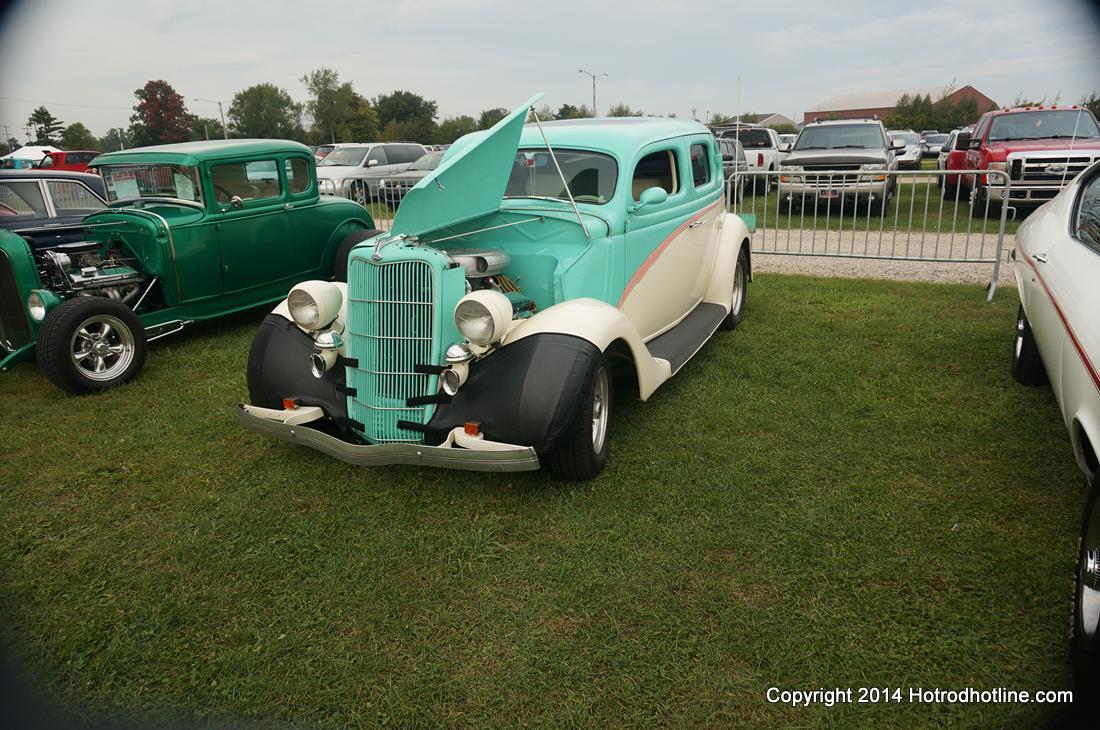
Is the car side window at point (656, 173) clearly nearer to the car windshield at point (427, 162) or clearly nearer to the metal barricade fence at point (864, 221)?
the metal barricade fence at point (864, 221)

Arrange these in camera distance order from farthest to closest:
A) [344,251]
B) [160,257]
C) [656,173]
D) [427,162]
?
1. [427,162]
2. [344,251]
3. [160,257]
4. [656,173]

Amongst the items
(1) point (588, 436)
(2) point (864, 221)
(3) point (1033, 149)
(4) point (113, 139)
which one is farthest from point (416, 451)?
(4) point (113, 139)

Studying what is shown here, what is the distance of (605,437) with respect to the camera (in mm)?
4094

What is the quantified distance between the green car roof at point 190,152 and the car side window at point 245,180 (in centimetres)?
12

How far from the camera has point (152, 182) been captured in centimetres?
684

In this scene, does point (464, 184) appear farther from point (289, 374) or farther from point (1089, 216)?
point (1089, 216)

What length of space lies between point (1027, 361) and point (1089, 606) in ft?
10.6

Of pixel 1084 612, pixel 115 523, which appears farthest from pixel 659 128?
pixel 115 523

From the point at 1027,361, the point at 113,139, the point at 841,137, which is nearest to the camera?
the point at 1027,361

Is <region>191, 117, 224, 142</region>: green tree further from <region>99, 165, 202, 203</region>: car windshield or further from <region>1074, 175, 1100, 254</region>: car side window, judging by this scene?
<region>1074, 175, 1100, 254</region>: car side window

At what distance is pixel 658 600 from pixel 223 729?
1.72 meters

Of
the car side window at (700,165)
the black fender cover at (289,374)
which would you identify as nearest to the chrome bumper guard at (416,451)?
the black fender cover at (289,374)

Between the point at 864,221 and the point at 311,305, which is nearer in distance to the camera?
the point at 311,305

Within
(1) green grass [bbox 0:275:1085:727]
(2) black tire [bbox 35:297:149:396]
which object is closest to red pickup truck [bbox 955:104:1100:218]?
(1) green grass [bbox 0:275:1085:727]
